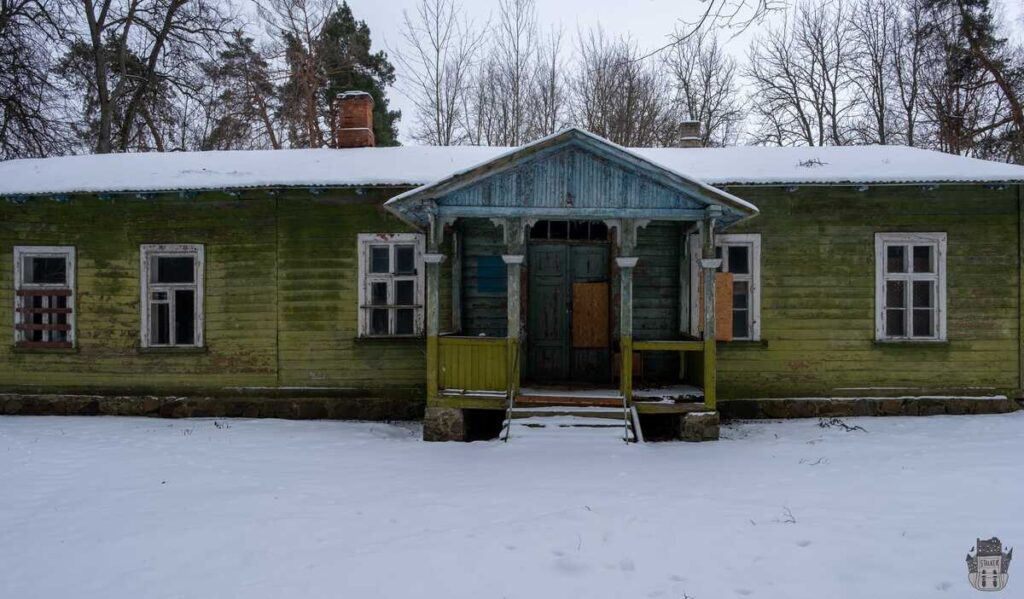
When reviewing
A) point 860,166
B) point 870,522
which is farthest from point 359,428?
point 860,166

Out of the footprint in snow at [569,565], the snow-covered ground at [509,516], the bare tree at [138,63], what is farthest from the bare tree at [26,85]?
the footprint in snow at [569,565]

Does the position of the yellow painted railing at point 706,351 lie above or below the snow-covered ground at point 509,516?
above

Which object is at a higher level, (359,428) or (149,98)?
(149,98)

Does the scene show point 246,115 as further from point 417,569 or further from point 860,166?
point 417,569

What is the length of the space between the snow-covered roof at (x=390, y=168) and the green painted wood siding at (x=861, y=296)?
42 cm

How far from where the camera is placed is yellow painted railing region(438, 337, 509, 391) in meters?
8.29

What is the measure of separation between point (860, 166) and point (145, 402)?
11.6 meters

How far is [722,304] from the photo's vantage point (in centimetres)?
920

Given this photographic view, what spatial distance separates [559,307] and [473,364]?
2.20m

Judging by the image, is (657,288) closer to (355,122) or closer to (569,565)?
(569,565)

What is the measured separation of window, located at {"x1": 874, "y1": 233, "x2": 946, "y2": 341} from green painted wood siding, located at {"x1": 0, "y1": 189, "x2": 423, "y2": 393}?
696cm

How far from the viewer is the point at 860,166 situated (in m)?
9.82

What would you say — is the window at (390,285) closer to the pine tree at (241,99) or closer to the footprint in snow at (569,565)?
the footprint in snow at (569,565)

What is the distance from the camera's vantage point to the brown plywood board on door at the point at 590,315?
9914mm
